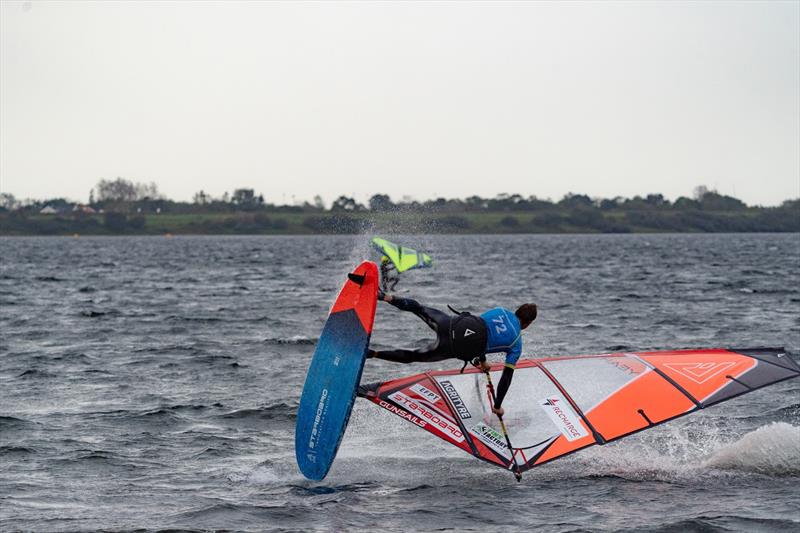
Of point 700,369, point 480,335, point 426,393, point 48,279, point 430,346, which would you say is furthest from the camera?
point 48,279

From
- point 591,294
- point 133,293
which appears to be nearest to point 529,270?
point 591,294

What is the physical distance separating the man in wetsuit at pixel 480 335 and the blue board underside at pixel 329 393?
1.33ft

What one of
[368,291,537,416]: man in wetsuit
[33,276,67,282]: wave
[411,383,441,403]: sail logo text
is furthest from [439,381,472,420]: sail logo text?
[33,276,67,282]: wave

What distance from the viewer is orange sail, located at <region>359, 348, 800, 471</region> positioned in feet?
40.0

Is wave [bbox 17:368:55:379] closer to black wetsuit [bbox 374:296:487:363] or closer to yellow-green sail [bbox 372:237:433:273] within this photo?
black wetsuit [bbox 374:296:487:363]

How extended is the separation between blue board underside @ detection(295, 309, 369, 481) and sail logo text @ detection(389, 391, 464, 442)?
1020 mm

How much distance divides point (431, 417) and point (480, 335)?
129 cm

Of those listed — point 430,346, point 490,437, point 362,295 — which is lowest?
point 490,437

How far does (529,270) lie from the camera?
63.3 m

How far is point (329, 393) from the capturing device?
11742 millimetres

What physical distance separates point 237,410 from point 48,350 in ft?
31.3

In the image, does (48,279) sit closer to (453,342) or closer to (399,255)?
(399,255)

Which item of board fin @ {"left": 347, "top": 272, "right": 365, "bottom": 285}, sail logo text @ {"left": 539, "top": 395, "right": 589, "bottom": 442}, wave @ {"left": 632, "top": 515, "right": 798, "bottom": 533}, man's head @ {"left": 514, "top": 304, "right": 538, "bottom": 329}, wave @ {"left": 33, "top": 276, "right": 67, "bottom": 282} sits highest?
board fin @ {"left": 347, "top": 272, "right": 365, "bottom": 285}

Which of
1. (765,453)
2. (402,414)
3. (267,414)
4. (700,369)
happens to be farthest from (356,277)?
(765,453)
